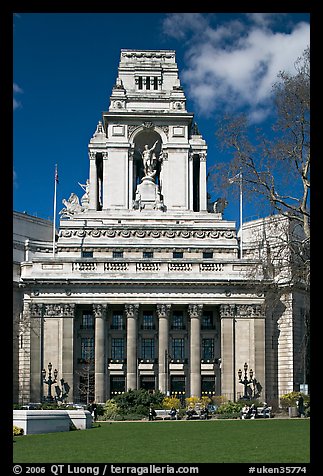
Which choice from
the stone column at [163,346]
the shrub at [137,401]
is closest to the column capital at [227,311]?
the stone column at [163,346]

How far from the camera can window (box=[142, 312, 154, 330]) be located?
314 ft

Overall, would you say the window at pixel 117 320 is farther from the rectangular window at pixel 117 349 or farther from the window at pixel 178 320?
the window at pixel 178 320

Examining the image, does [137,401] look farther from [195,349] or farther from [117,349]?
[117,349]

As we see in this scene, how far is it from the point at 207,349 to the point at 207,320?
128 inches

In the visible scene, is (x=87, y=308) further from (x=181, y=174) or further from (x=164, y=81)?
(x=164, y=81)

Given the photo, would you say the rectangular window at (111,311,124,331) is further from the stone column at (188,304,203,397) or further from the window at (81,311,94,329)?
the stone column at (188,304,203,397)

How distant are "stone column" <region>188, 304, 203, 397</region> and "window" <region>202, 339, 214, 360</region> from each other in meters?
2.04

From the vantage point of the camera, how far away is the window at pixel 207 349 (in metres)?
94.8

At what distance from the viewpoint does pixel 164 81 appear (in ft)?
366

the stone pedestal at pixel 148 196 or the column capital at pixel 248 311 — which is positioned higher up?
the stone pedestal at pixel 148 196

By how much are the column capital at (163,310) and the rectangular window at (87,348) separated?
314 inches

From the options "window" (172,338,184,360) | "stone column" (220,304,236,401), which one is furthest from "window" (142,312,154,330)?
"stone column" (220,304,236,401)
